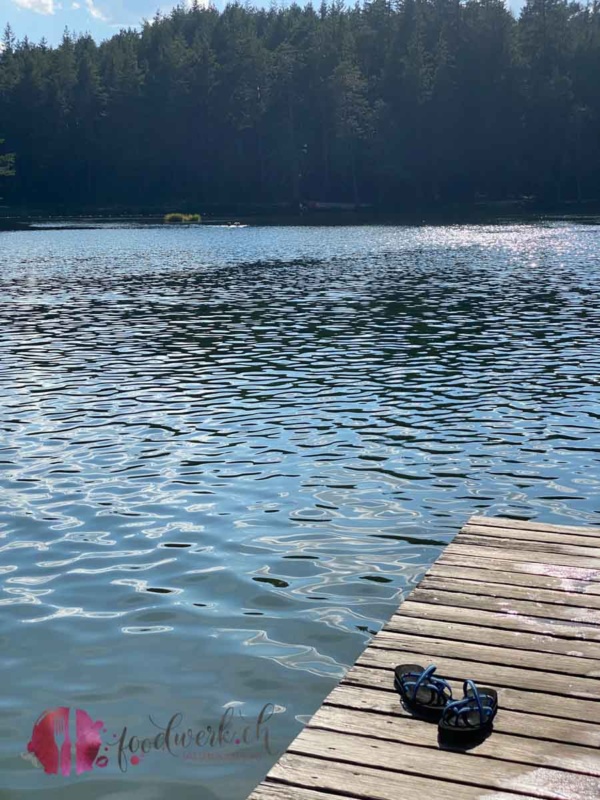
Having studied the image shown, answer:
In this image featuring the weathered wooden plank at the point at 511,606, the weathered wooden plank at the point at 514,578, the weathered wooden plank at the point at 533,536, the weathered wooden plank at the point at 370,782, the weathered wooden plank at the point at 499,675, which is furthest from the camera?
the weathered wooden plank at the point at 533,536

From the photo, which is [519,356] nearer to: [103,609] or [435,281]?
[103,609]

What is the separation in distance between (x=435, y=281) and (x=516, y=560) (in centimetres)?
3334

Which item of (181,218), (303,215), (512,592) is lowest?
(512,592)

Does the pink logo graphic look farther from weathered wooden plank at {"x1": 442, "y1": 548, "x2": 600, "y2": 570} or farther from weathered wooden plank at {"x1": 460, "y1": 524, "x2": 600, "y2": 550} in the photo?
weathered wooden plank at {"x1": 460, "y1": 524, "x2": 600, "y2": 550}

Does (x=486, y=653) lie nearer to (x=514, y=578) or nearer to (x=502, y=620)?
(x=502, y=620)

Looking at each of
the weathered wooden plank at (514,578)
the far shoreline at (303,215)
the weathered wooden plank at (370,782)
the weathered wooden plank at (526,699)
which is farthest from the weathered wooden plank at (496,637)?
the far shoreline at (303,215)

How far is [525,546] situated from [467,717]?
365 cm

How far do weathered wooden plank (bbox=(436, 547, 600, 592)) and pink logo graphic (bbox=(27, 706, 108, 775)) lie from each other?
328 cm

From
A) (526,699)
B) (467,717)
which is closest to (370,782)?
(467,717)

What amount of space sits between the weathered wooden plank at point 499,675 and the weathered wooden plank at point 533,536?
2.86 meters

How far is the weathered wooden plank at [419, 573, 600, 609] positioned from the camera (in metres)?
7.59

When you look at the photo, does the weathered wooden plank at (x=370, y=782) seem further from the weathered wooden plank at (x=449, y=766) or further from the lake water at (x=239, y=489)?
the lake water at (x=239, y=489)

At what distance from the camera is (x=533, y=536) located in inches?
364

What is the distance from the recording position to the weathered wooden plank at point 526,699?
228 inches
